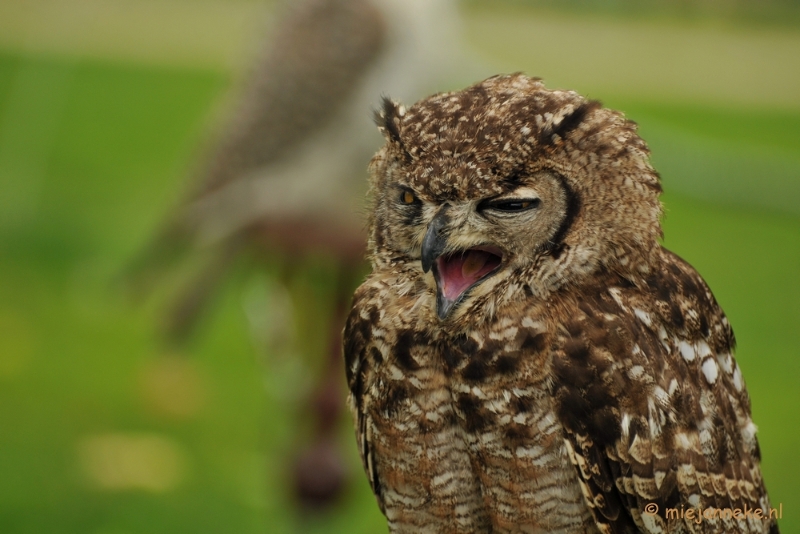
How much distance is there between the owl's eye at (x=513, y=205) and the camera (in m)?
1.54

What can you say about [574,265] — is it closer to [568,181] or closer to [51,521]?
[568,181]

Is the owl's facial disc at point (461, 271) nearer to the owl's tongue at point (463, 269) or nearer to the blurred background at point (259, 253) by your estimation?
the owl's tongue at point (463, 269)

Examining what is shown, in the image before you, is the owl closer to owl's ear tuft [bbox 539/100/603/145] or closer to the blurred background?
owl's ear tuft [bbox 539/100/603/145]

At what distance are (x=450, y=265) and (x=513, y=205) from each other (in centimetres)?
20

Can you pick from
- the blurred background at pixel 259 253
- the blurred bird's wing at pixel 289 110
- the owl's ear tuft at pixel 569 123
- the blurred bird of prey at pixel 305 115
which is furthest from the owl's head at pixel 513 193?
the blurred bird's wing at pixel 289 110

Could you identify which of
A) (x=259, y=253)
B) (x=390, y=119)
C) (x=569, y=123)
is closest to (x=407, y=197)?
(x=390, y=119)

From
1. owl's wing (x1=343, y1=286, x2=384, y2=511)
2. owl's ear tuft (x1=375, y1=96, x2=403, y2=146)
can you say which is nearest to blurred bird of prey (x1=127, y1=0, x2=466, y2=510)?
owl's wing (x1=343, y1=286, x2=384, y2=511)

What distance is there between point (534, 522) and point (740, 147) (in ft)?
26.3

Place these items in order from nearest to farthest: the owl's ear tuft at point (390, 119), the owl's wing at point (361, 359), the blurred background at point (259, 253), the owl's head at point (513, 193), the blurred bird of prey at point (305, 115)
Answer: the owl's head at point (513, 193)
the owl's ear tuft at point (390, 119)
the owl's wing at point (361, 359)
the blurred background at point (259, 253)
the blurred bird of prey at point (305, 115)

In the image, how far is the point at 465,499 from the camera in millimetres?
1771

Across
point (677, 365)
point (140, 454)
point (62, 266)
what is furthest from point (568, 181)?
point (62, 266)

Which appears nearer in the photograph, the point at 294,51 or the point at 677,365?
the point at 677,365

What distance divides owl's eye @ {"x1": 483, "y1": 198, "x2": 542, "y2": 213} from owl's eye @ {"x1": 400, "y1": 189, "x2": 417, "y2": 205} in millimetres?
137

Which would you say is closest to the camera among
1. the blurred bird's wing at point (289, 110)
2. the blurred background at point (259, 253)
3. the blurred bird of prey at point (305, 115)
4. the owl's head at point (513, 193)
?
the owl's head at point (513, 193)
